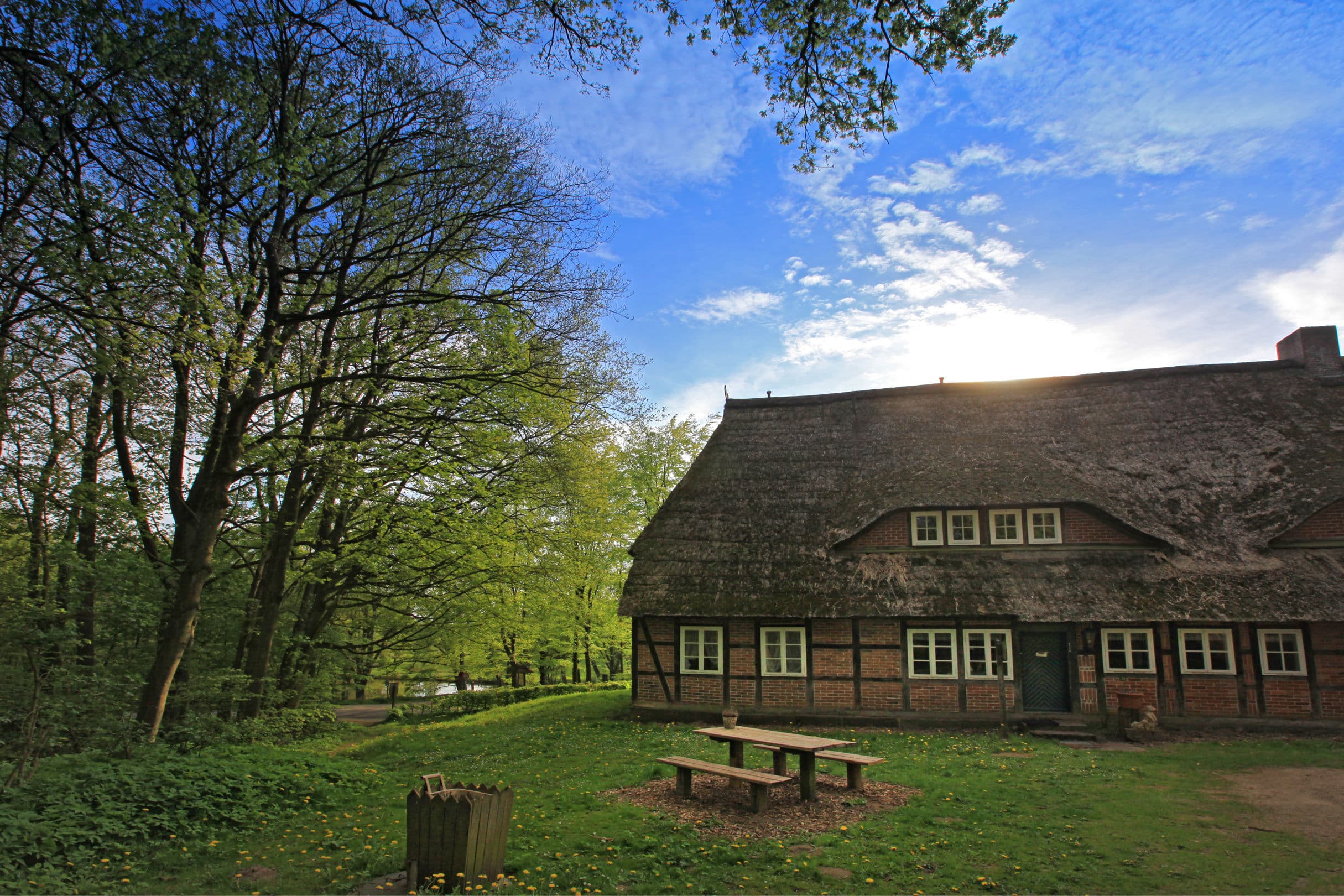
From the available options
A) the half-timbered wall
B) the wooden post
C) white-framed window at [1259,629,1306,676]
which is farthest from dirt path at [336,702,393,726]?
white-framed window at [1259,629,1306,676]

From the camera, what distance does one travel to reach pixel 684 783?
9109mm

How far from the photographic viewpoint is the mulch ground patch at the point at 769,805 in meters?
7.84

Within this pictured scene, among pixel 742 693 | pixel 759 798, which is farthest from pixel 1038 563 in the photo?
pixel 759 798

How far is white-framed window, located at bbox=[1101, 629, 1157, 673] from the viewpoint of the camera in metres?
15.3

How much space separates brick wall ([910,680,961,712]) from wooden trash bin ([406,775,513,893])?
38.7 ft

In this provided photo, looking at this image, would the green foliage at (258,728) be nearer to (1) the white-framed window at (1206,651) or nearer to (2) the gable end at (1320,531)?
(1) the white-framed window at (1206,651)

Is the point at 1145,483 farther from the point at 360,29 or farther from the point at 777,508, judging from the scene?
the point at 360,29

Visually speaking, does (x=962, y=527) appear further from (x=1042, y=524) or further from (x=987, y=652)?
(x=987, y=652)

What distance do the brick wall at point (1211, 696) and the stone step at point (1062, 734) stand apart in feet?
7.71

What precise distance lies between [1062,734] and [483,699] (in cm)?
1662

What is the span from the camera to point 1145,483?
16938 millimetres

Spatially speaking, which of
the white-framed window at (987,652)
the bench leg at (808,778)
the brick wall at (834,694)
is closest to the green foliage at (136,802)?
the bench leg at (808,778)

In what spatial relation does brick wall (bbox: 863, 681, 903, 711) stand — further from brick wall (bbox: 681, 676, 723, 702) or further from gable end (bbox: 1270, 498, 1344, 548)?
gable end (bbox: 1270, 498, 1344, 548)

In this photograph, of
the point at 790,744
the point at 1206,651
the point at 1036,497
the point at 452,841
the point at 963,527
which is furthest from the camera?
the point at 963,527
